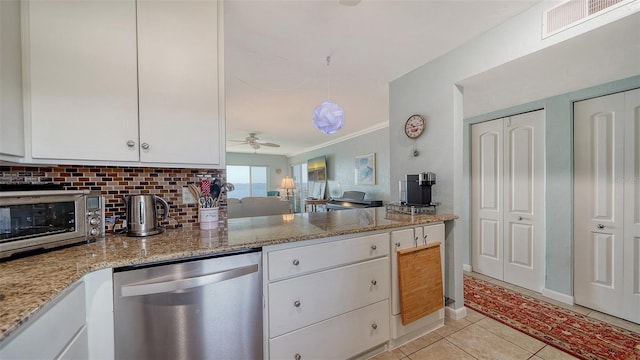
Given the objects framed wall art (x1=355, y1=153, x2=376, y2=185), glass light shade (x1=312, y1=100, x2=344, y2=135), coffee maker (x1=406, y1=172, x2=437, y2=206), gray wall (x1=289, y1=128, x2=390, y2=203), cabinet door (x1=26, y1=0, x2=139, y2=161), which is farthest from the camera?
framed wall art (x1=355, y1=153, x2=376, y2=185)

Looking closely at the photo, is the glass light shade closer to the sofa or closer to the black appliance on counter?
the sofa

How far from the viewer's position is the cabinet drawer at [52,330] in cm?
60

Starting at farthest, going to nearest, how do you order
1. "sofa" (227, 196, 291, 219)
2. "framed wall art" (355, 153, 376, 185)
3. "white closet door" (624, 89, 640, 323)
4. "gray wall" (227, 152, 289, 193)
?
1. "gray wall" (227, 152, 289, 193)
2. "framed wall art" (355, 153, 376, 185)
3. "sofa" (227, 196, 291, 219)
4. "white closet door" (624, 89, 640, 323)

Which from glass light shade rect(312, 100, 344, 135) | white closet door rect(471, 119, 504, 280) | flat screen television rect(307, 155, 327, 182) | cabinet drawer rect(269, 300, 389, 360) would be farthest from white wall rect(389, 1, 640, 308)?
flat screen television rect(307, 155, 327, 182)

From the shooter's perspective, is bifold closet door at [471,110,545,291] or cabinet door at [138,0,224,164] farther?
bifold closet door at [471,110,545,291]

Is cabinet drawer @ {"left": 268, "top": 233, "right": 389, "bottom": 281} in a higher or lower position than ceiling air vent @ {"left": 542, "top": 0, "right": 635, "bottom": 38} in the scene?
lower

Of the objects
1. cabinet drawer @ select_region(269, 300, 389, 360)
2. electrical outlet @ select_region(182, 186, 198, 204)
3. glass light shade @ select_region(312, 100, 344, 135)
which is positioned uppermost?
glass light shade @ select_region(312, 100, 344, 135)

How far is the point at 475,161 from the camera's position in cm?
310

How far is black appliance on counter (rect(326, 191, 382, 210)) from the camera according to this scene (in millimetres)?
4902

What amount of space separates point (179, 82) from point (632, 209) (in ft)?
11.8

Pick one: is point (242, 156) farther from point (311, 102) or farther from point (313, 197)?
point (311, 102)

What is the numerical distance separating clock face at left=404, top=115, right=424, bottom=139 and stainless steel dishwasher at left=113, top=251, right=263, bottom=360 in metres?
1.86

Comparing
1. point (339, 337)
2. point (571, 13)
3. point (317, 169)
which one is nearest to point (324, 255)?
point (339, 337)

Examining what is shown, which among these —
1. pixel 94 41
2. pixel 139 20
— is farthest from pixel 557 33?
pixel 94 41
